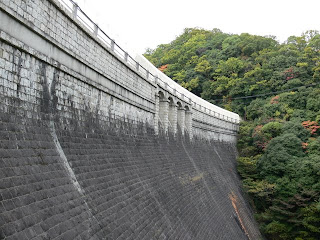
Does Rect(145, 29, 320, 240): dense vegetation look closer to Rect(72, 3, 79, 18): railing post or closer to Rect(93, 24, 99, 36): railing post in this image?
Rect(93, 24, 99, 36): railing post

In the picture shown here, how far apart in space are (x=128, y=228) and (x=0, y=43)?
630cm

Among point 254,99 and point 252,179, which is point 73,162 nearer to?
point 252,179

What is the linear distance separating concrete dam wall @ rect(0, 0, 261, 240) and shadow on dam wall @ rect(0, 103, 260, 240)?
3 centimetres

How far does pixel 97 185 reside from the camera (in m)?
8.16

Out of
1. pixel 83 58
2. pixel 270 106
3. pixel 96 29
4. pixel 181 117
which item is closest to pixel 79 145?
pixel 83 58

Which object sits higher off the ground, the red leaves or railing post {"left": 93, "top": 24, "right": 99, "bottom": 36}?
railing post {"left": 93, "top": 24, "right": 99, "bottom": 36}

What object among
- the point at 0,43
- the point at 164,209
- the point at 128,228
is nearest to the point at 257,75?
the point at 164,209

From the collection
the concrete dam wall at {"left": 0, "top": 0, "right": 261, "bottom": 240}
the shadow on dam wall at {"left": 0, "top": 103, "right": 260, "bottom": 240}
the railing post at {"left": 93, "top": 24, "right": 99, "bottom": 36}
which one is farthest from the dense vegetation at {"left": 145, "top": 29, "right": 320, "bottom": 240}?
the railing post at {"left": 93, "top": 24, "right": 99, "bottom": 36}

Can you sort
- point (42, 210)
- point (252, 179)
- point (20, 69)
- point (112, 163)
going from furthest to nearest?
point (252, 179) → point (112, 163) → point (20, 69) → point (42, 210)

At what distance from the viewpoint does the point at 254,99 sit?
38938 millimetres

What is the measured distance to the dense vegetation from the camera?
71.6ft

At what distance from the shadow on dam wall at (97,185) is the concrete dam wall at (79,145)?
28 millimetres

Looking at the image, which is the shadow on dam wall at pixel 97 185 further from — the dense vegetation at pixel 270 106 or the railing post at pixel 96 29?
the dense vegetation at pixel 270 106

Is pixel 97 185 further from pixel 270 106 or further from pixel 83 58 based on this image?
pixel 270 106
